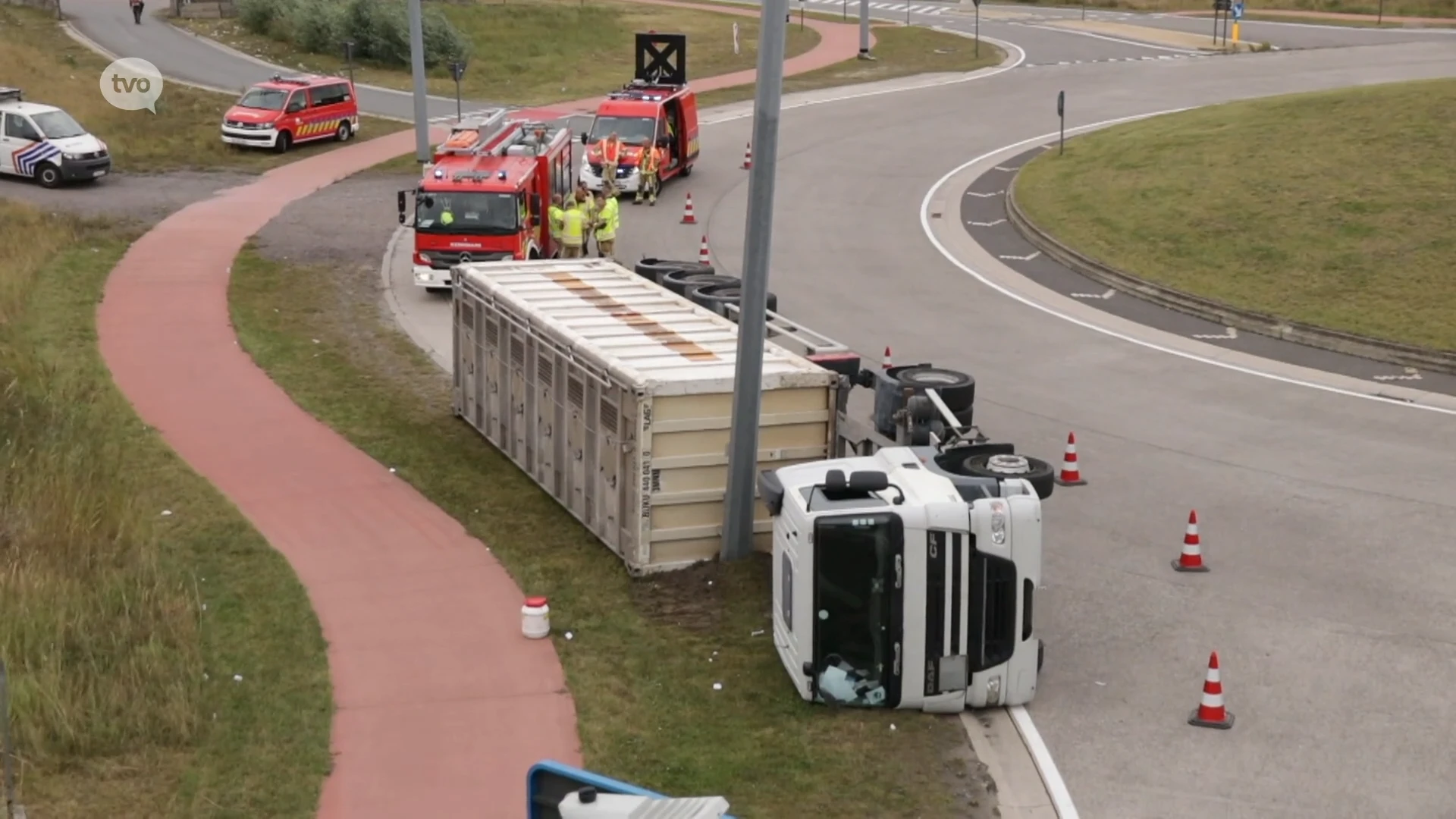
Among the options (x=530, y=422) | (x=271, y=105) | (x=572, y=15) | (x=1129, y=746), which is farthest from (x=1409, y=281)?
(x=572, y=15)

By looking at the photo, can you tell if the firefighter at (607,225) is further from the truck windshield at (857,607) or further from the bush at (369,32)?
the bush at (369,32)

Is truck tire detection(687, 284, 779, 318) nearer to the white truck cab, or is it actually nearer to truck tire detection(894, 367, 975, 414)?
truck tire detection(894, 367, 975, 414)

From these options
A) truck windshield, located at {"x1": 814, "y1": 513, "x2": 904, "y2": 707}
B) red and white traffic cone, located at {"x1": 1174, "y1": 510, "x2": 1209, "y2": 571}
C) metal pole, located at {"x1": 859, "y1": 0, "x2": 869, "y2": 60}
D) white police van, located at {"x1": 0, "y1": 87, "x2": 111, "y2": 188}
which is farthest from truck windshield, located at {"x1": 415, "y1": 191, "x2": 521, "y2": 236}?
metal pole, located at {"x1": 859, "y1": 0, "x2": 869, "y2": 60}

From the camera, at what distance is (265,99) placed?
1711 inches

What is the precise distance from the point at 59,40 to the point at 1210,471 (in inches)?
1906

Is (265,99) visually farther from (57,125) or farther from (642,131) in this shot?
(642,131)

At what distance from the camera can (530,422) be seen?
18641 mm

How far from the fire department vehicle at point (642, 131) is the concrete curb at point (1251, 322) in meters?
8.92

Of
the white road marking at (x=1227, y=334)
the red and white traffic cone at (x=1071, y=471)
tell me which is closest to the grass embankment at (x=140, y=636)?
the red and white traffic cone at (x=1071, y=471)

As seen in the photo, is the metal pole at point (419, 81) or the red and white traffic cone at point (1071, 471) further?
the metal pole at point (419, 81)

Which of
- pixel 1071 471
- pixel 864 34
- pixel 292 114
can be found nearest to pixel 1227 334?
pixel 1071 471

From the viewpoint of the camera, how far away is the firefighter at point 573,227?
28.5m

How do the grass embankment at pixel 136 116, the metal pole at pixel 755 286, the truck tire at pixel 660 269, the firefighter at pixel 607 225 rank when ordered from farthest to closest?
the grass embankment at pixel 136 116 → the firefighter at pixel 607 225 → the truck tire at pixel 660 269 → the metal pole at pixel 755 286

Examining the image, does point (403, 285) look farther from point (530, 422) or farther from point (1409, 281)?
point (1409, 281)
